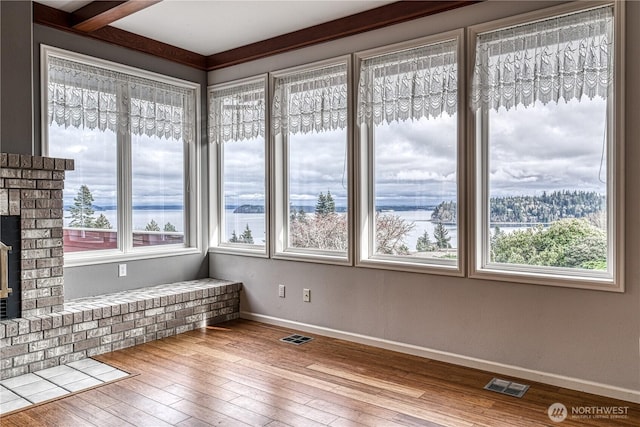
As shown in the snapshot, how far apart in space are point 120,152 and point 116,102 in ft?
1.47

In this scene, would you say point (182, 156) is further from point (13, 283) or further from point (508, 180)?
point (508, 180)

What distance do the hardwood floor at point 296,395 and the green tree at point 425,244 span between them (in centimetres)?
84

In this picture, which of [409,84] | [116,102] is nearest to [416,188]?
[409,84]

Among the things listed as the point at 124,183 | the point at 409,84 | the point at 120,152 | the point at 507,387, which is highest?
the point at 409,84

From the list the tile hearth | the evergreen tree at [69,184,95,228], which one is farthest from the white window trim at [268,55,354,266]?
the tile hearth

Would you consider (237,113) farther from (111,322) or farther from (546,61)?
(546,61)

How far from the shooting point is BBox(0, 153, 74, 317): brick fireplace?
3.34 meters

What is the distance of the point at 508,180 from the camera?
336cm

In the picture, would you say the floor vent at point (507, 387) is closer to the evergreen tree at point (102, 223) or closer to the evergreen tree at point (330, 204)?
the evergreen tree at point (330, 204)

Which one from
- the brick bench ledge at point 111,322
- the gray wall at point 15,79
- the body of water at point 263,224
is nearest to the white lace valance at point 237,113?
the body of water at point 263,224

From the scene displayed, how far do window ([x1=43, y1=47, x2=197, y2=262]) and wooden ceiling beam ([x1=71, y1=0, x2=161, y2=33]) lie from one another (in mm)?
298

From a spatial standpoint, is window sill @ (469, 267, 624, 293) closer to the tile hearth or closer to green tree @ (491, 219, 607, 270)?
green tree @ (491, 219, 607, 270)

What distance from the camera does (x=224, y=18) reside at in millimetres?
3951

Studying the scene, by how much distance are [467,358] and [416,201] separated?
4.04 ft
